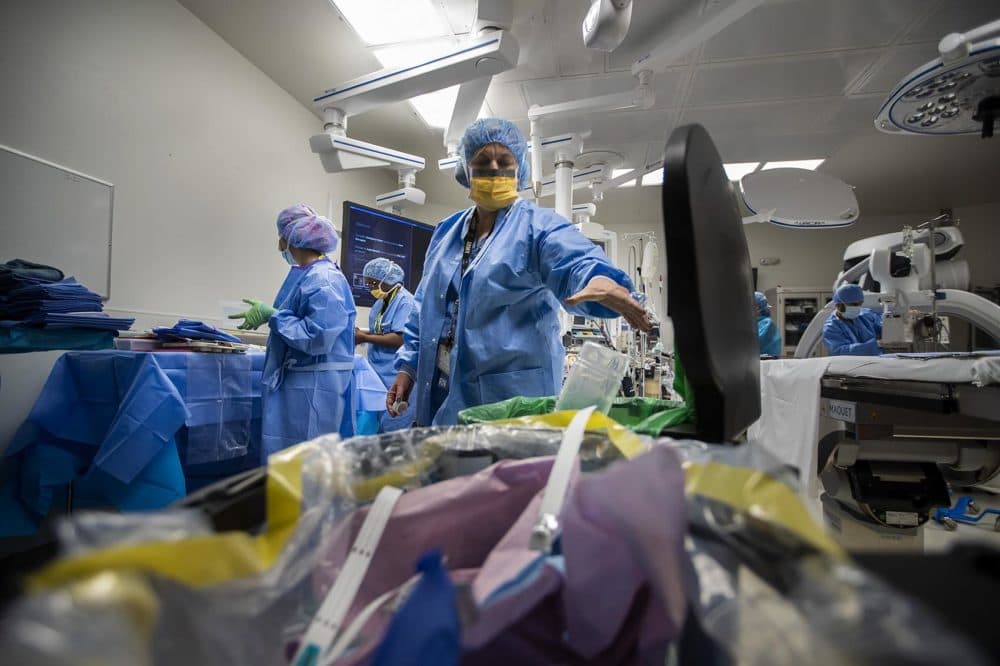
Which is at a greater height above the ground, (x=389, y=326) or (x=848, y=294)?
(x=848, y=294)

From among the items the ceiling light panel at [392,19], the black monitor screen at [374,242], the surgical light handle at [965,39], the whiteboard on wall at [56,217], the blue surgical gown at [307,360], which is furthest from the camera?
the black monitor screen at [374,242]

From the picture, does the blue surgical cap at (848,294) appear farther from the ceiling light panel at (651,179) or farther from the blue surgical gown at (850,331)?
the ceiling light panel at (651,179)

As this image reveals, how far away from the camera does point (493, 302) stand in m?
1.22

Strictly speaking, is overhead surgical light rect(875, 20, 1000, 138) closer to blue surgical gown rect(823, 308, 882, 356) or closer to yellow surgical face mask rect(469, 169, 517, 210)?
yellow surgical face mask rect(469, 169, 517, 210)

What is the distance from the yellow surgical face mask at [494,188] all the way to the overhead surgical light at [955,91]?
4.44ft

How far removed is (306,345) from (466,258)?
956 millimetres

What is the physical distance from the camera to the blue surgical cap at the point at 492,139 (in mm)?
1539

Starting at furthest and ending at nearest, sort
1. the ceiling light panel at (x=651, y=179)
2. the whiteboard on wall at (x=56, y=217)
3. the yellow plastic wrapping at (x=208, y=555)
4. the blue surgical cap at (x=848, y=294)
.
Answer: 1. the ceiling light panel at (x=651, y=179)
2. the blue surgical cap at (x=848, y=294)
3. the whiteboard on wall at (x=56, y=217)
4. the yellow plastic wrapping at (x=208, y=555)

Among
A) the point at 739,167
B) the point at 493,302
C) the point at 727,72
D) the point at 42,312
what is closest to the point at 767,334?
the point at 739,167

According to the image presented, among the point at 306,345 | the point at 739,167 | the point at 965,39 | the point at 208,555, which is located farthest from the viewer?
the point at 739,167

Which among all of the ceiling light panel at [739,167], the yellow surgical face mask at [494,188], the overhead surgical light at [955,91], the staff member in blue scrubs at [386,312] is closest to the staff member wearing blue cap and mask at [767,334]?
the ceiling light panel at [739,167]

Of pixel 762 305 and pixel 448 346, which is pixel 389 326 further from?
pixel 762 305

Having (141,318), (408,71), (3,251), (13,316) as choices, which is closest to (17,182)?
(3,251)

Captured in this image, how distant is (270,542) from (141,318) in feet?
8.68
